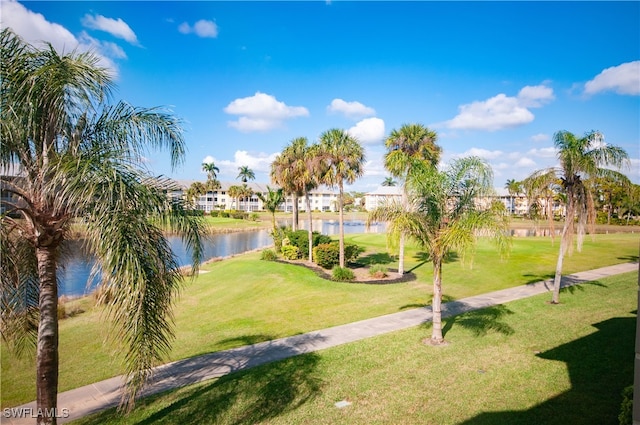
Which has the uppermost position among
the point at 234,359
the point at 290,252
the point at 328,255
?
the point at 328,255

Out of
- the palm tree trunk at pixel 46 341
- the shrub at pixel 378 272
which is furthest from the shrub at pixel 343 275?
the palm tree trunk at pixel 46 341

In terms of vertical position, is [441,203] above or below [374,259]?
above

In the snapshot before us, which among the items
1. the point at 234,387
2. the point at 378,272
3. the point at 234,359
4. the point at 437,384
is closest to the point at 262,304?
the point at 234,359

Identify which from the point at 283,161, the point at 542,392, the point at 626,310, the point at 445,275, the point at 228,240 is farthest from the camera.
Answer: the point at 228,240

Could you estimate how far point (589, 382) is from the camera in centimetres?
847

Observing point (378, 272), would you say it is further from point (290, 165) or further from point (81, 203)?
point (81, 203)

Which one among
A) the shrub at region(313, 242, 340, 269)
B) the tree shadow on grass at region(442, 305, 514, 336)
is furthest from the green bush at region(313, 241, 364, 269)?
the tree shadow on grass at region(442, 305, 514, 336)

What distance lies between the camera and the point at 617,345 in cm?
1060

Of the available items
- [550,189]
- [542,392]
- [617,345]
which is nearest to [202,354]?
[542,392]

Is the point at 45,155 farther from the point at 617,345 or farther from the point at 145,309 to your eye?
the point at 617,345

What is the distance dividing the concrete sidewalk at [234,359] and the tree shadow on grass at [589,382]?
4.55 m

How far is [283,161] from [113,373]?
802 inches

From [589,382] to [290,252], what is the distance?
71.8 feet

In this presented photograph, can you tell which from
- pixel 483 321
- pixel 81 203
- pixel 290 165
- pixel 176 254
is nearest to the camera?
pixel 81 203
